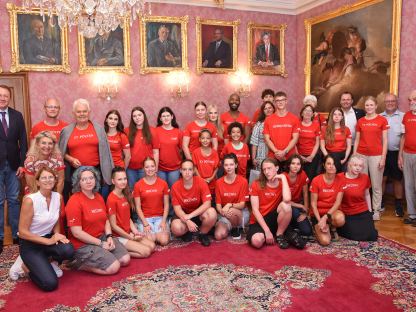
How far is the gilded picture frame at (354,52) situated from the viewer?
702 centimetres

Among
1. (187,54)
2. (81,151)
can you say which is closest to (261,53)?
(187,54)

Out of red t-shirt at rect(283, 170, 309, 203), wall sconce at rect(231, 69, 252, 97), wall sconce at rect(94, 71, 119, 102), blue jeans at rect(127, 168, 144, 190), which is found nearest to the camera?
red t-shirt at rect(283, 170, 309, 203)

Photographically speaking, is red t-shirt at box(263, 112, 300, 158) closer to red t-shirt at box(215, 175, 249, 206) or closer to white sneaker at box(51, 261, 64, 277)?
red t-shirt at box(215, 175, 249, 206)

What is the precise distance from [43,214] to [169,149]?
2468 mm

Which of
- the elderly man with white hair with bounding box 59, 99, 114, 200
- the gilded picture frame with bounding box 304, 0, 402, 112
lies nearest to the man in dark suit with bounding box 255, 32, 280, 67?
the gilded picture frame with bounding box 304, 0, 402, 112

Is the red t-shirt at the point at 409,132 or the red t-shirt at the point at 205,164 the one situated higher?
the red t-shirt at the point at 409,132

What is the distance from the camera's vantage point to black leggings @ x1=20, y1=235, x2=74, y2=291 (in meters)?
3.90

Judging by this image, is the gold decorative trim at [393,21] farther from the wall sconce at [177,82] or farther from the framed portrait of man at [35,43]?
the framed portrait of man at [35,43]

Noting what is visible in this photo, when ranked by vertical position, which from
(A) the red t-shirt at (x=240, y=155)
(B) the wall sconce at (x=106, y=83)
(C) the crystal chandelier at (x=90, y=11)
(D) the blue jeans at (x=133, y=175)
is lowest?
(D) the blue jeans at (x=133, y=175)

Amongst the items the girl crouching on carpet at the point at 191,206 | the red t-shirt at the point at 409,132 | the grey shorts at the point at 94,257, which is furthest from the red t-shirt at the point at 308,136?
the grey shorts at the point at 94,257

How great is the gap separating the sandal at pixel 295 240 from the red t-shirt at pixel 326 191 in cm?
64

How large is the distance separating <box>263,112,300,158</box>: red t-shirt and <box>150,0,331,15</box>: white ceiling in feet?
12.4

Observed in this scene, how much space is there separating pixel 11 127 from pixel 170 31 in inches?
170

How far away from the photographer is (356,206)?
5512 millimetres
